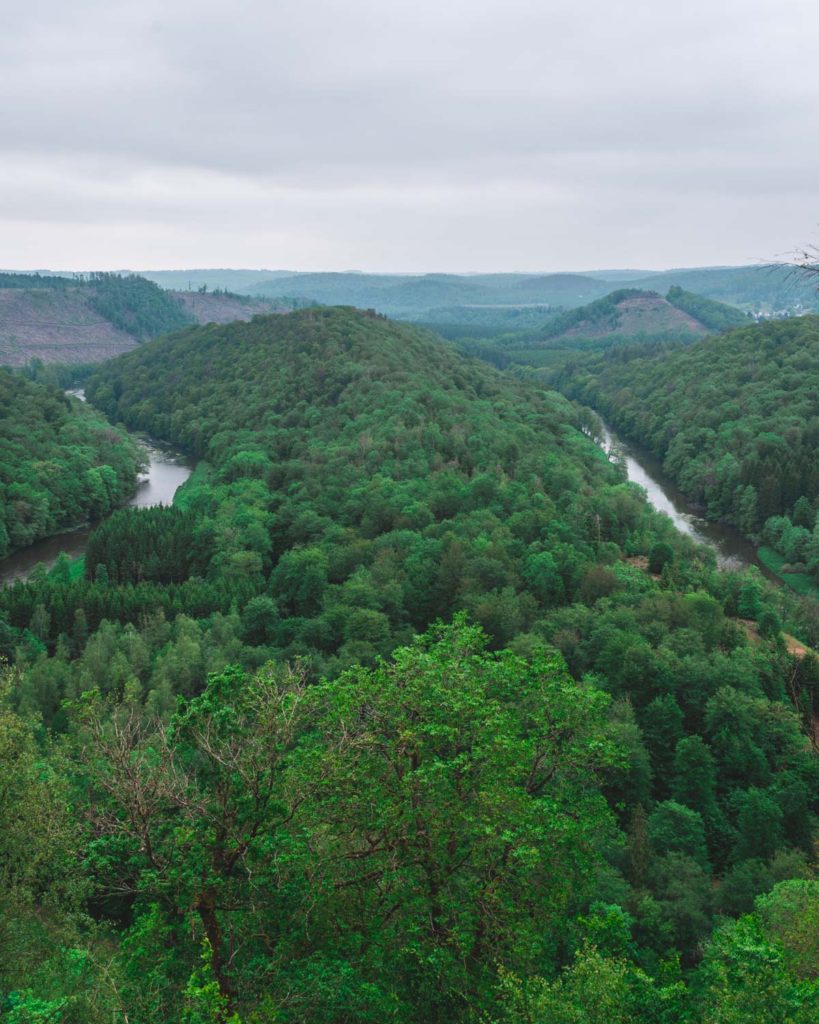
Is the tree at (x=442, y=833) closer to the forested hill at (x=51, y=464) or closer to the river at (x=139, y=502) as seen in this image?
the river at (x=139, y=502)

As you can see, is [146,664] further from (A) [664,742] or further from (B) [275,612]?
(A) [664,742]

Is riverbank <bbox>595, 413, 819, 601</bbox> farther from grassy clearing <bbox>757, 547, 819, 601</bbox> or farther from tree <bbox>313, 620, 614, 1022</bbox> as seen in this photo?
tree <bbox>313, 620, 614, 1022</bbox>

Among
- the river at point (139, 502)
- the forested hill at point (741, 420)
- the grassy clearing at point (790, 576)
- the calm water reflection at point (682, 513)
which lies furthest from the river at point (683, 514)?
the river at point (139, 502)

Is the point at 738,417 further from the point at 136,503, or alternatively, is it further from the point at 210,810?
the point at 210,810

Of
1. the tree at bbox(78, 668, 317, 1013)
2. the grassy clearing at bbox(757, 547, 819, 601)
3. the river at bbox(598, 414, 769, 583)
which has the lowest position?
the grassy clearing at bbox(757, 547, 819, 601)

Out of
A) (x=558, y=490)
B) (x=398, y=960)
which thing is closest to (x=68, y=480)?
(x=558, y=490)

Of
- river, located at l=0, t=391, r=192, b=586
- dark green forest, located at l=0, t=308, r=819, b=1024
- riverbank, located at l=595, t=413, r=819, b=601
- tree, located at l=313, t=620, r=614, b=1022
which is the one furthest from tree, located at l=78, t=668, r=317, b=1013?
river, located at l=0, t=391, r=192, b=586
